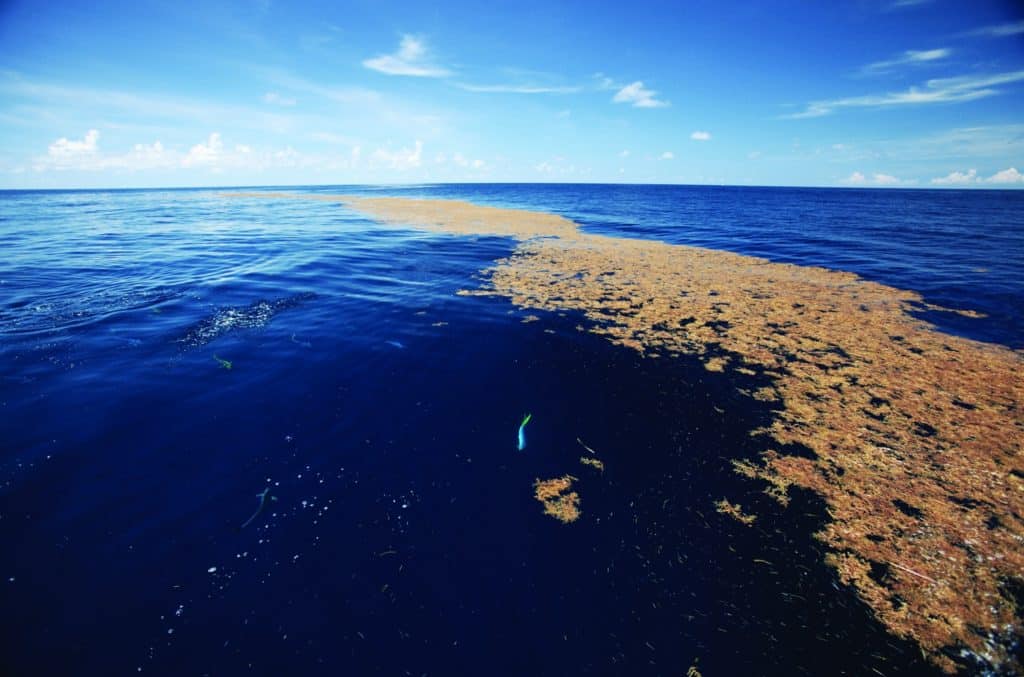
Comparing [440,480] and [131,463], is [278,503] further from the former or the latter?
[131,463]

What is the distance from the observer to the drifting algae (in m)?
3.13

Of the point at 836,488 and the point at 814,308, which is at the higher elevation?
the point at 814,308

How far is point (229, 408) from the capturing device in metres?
5.44

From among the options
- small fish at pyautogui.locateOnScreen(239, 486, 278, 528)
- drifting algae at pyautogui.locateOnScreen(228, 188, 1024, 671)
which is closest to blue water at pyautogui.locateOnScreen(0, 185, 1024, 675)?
small fish at pyautogui.locateOnScreen(239, 486, 278, 528)

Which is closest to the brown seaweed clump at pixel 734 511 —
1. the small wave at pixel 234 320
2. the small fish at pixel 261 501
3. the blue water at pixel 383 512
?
the blue water at pixel 383 512

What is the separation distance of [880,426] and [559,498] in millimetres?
4705

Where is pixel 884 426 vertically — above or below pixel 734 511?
above

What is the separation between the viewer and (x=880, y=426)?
5.07m

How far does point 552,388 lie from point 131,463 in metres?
5.56

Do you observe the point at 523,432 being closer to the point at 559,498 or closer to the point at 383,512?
the point at 559,498

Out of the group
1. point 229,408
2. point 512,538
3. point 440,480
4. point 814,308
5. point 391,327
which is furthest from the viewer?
point 814,308

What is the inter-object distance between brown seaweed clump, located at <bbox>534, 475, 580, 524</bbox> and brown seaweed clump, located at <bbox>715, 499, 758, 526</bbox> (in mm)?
1494

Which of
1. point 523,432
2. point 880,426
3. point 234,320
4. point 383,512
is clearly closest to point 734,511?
point 523,432

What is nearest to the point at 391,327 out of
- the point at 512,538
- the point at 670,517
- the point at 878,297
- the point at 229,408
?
the point at 229,408
